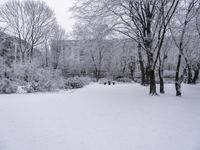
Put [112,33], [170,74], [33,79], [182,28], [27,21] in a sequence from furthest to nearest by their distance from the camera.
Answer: [170,74], [27,21], [33,79], [112,33], [182,28]

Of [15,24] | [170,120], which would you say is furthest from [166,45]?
[15,24]

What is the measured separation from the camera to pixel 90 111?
20.1 feet

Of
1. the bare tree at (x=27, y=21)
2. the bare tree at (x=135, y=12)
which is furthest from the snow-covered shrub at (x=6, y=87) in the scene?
the bare tree at (x=27, y=21)

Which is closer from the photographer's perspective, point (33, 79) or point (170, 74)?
point (33, 79)

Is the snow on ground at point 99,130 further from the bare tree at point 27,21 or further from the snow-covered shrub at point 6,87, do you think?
the bare tree at point 27,21

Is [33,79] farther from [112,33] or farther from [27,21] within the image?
[27,21]

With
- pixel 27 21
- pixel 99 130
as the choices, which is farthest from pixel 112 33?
pixel 27 21

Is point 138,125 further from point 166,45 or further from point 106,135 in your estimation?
point 166,45

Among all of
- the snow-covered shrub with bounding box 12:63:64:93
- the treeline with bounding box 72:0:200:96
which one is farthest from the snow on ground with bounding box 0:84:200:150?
the snow-covered shrub with bounding box 12:63:64:93

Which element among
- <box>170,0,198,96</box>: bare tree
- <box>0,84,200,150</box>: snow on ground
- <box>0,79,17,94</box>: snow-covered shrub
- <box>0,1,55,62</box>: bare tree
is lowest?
<box>0,84,200,150</box>: snow on ground

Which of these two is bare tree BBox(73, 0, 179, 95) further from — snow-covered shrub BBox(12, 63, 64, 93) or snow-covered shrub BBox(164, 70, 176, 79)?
snow-covered shrub BBox(164, 70, 176, 79)

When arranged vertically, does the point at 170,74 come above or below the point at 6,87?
above

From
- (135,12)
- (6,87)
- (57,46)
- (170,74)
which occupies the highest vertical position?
(57,46)

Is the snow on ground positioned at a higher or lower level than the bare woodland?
lower
